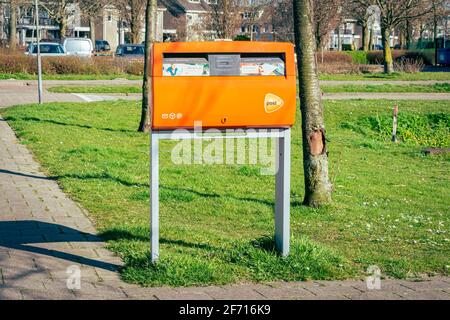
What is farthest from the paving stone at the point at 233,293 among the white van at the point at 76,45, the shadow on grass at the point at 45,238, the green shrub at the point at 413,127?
the white van at the point at 76,45

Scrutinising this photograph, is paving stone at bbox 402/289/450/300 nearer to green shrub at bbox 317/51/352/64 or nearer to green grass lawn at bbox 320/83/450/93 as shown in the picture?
green grass lawn at bbox 320/83/450/93

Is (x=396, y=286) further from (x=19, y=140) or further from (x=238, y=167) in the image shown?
(x=19, y=140)

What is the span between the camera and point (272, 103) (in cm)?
620

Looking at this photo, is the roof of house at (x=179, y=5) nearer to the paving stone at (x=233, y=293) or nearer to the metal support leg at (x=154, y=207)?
the metal support leg at (x=154, y=207)

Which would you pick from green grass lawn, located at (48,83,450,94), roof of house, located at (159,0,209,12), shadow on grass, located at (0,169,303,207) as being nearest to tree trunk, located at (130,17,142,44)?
roof of house, located at (159,0,209,12)

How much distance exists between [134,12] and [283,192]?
185 ft

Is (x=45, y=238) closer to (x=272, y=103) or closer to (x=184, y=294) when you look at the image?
(x=184, y=294)

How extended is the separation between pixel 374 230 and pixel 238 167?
4474 millimetres

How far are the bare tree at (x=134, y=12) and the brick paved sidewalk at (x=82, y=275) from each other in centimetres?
5348

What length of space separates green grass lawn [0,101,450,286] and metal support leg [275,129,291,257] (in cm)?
14

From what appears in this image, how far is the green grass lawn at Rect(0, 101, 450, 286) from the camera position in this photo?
644 centimetres

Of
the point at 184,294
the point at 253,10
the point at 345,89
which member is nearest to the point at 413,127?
the point at 345,89

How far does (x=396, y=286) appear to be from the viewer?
608cm

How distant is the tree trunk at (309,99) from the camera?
8.62 meters
